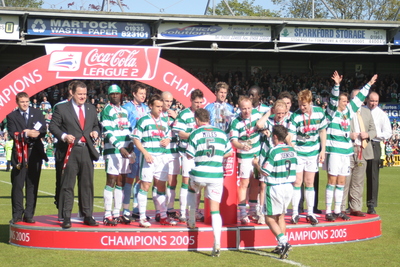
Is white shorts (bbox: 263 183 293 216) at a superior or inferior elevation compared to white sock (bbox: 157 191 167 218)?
superior

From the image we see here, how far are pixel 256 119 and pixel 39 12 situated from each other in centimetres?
1826

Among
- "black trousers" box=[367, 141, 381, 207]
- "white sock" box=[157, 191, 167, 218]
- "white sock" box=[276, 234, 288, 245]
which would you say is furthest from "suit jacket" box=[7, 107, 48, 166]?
"black trousers" box=[367, 141, 381, 207]

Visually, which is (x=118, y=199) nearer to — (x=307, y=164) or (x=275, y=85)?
(x=307, y=164)

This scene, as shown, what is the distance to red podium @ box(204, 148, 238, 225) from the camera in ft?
28.2

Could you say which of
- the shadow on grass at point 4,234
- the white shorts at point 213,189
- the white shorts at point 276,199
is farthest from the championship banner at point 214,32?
the white shorts at point 276,199

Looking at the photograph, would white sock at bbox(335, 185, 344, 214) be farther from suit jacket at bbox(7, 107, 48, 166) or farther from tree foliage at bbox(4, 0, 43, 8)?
tree foliage at bbox(4, 0, 43, 8)

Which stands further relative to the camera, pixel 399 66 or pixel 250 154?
pixel 399 66

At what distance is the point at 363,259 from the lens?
7.60 m

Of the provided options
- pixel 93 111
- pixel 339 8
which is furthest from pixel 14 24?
pixel 339 8

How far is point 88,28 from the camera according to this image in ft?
85.0

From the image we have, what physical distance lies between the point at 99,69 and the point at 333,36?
762 inches

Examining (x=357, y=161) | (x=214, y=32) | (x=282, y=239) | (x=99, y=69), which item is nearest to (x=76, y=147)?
(x=282, y=239)

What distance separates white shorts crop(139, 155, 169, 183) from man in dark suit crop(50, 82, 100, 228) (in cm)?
69

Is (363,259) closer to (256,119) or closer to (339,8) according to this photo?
(256,119)
